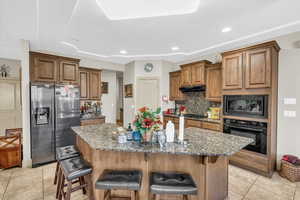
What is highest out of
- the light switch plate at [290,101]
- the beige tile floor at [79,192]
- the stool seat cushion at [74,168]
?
the light switch plate at [290,101]

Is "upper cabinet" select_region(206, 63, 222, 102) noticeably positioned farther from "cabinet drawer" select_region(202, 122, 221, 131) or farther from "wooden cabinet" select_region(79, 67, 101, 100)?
"wooden cabinet" select_region(79, 67, 101, 100)

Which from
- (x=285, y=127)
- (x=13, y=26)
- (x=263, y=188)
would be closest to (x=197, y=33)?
(x=285, y=127)

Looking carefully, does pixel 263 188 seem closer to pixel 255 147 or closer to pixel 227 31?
pixel 255 147

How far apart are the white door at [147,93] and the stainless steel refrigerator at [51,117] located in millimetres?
2003

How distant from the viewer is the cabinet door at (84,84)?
4.42 m

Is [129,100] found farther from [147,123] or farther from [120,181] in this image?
[120,181]

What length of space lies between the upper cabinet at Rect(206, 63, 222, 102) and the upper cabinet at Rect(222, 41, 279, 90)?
40cm

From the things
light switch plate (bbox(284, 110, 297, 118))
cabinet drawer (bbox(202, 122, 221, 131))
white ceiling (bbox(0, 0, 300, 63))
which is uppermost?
white ceiling (bbox(0, 0, 300, 63))

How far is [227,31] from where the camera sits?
9.71 ft

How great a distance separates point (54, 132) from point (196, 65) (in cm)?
398

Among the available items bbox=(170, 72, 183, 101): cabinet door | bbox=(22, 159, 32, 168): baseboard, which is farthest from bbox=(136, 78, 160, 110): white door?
bbox=(22, 159, 32, 168): baseboard

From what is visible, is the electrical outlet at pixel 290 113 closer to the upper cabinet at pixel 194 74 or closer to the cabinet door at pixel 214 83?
the cabinet door at pixel 214 83

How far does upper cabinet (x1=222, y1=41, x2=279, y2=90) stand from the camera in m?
2.63

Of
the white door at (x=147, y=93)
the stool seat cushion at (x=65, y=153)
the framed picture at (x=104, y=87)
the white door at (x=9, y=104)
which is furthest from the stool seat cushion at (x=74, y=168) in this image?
the white door at (x=9, y=104)
